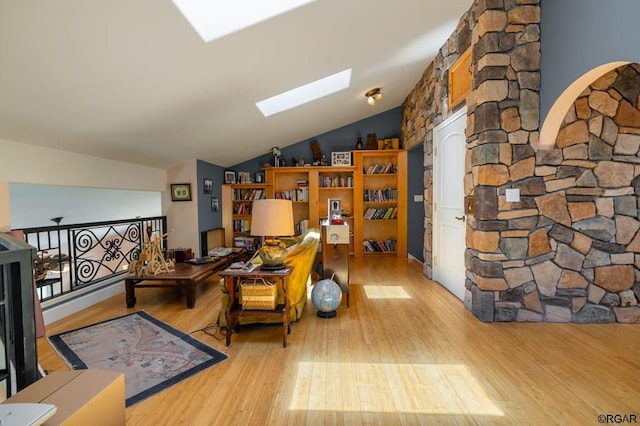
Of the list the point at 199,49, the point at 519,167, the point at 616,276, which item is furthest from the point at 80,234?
the point at 616,276

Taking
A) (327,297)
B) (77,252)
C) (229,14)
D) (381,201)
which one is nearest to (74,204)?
(77,252)

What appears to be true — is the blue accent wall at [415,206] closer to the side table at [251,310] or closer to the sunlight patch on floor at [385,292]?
the sunlight patch on floor at [385,292]

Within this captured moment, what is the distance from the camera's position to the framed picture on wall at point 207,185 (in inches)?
217

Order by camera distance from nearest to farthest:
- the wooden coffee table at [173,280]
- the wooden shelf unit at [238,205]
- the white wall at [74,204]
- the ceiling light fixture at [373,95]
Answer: the wooden coffee table at [173,280] → the ceiling light fixture at [373,95] → the white wall at [74,204] → the wooden shelf unit at [238,205]

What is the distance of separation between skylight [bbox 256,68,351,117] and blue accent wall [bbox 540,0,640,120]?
7.08 ft

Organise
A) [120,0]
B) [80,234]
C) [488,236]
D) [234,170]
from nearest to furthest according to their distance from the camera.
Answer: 1. [120,0]
2. [488,236]
3. [80,234]
4. [234,170]

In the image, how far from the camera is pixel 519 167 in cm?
274

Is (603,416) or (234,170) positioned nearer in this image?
(603,416)

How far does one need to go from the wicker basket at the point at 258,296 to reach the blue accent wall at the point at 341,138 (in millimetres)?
4222

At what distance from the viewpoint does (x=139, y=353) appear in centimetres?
232

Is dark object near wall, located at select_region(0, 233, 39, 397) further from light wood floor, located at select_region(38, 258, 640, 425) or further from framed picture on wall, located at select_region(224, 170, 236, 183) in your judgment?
framed picture on wall, located at select_region(224, 170, 236, 183)

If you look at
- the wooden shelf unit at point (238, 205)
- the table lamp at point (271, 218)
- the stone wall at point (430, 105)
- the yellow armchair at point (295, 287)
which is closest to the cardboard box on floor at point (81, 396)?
the table lamp at point (271, 218)

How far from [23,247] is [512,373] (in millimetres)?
2676

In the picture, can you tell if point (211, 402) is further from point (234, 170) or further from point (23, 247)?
point (234, 170)
